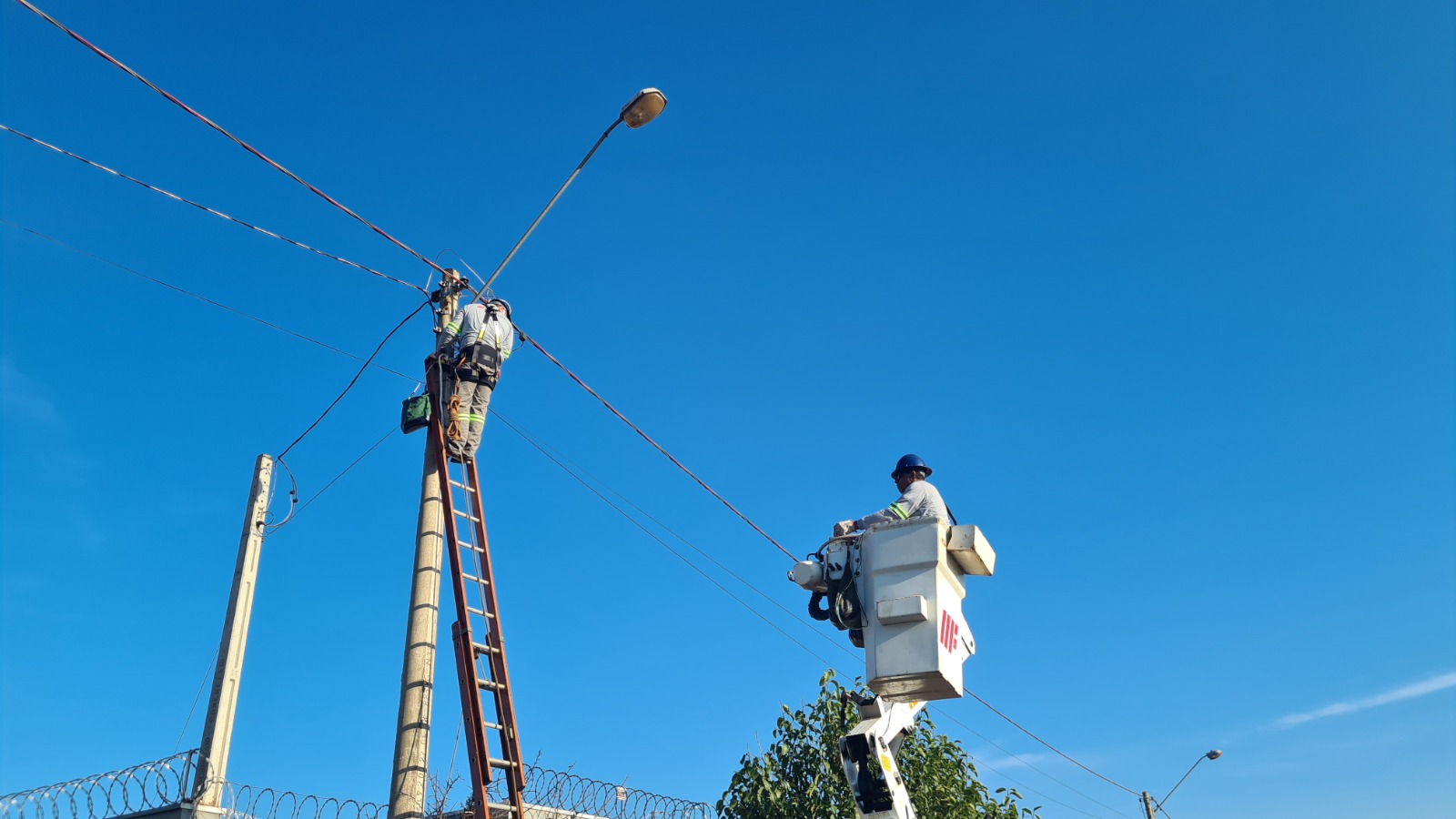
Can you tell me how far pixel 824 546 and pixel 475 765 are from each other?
14.4 feet

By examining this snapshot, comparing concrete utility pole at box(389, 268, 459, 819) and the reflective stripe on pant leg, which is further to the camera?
the reflective stripe on pant leg

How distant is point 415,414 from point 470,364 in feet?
2.39

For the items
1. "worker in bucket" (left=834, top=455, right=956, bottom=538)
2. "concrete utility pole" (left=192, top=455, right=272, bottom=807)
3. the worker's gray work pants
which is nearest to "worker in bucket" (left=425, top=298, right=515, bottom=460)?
the worker's gray work pants

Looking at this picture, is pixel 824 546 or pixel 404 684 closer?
pixel 824 546

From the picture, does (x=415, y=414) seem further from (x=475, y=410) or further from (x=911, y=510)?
(x=911, y=510)

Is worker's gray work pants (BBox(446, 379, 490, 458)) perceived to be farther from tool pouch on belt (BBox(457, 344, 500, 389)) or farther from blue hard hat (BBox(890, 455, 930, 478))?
blue hard hat (BBox(890, 455, 930, 478))

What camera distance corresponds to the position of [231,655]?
11.1 meters

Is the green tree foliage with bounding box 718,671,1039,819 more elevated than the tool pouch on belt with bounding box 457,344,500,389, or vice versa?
the tool pouch on belt with bounding box 457,344,500,389

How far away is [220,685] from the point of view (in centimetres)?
1077

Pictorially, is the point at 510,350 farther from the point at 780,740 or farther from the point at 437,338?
the point at 780,740

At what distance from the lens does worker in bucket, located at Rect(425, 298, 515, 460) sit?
11.5m

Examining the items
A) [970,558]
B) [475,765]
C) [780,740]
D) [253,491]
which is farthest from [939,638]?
[253,491]

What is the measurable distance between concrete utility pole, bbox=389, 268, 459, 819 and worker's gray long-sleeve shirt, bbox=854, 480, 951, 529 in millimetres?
4558

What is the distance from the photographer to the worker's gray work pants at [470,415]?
37.6 feet
